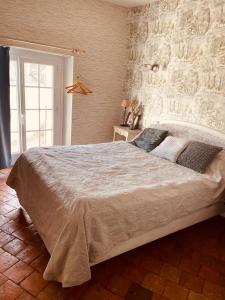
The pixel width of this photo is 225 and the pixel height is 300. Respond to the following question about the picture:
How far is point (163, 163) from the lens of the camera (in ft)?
9.02

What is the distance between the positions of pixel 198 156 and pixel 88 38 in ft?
8.58

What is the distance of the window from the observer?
3680mm

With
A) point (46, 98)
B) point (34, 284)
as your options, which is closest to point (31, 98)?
point (46, 98)

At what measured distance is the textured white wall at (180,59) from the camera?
9.50 feet

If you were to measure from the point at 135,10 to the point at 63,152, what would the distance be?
2882 millimetres

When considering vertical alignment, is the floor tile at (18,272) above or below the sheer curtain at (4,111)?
below

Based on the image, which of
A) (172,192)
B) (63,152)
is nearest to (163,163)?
(172,192)

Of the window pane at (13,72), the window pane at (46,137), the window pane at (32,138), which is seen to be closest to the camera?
the window pane at (13,72)

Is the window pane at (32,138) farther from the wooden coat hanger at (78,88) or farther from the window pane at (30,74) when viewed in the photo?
the wooden coat hanger at (78,88)

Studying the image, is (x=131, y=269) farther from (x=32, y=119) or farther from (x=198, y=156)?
(x=32, y=119)

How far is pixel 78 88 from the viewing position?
390 cm

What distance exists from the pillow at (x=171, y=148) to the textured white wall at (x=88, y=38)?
1.62 meters

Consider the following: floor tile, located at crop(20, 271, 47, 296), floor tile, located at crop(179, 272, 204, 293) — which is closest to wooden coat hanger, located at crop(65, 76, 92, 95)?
floor tile, located at crop(20, 271, 47, 296)

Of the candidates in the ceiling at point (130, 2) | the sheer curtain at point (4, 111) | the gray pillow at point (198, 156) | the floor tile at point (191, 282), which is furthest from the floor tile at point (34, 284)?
the ceiling at point (130, 2)
